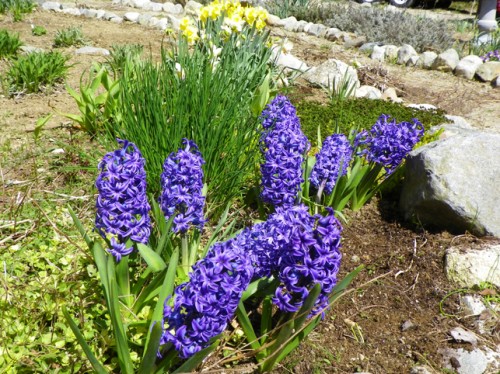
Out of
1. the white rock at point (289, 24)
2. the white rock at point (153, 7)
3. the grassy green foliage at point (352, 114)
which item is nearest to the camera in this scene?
the grassy green foliage at point (352, 114)

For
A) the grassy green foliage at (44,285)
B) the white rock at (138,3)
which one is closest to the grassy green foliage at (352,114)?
the grassy green foliage at (44,285)

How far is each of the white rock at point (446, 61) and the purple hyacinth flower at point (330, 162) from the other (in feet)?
15.3

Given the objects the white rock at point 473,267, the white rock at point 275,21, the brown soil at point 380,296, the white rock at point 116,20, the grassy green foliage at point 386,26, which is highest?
the grassy green foliage at point 386,26

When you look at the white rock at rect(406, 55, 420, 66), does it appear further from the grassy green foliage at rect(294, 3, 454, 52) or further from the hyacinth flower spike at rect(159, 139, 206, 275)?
the hyacinth flower spike at rect(159, 139, 206, 275)

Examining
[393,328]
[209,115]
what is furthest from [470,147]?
[209,115]

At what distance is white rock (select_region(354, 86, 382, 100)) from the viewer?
5.85 meters

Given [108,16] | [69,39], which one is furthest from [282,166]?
[108,16]

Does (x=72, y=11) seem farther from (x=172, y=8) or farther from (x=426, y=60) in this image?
(x=426, y=60)

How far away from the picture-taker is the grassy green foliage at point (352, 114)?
177 inches

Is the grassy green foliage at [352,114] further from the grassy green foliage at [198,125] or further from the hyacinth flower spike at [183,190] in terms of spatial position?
the hyacinth flower spike at [183,190]

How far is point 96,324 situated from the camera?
2.28 metres

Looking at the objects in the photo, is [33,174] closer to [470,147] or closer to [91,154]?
[91,154]

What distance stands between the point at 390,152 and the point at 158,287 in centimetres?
172

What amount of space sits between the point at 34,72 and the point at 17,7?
3.65 m
